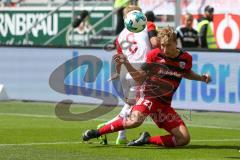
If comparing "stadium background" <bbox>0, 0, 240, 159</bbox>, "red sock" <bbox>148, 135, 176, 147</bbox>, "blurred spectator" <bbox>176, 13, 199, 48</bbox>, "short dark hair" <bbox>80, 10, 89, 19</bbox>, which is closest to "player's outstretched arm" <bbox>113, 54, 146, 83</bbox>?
"red sock" <bbox>148, 135, 176, 147</bbox>

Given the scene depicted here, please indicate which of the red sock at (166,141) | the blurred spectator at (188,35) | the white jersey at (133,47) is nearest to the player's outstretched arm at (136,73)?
the white jersey at (133,47)

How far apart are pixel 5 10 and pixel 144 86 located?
1709 centimetres

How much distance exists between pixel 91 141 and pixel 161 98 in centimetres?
153

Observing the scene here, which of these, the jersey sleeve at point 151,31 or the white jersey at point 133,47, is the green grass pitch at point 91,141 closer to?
the white jersey at point 133,47

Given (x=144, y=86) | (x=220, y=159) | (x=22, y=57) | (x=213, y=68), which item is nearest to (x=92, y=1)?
(x=22, y=57)

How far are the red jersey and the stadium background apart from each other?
1.08 m

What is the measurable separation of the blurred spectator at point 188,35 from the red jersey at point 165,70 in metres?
9.55

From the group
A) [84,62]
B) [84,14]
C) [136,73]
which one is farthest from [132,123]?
[84,14]

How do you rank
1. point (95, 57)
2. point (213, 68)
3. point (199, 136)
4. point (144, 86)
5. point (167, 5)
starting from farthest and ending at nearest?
point (167, 5), point (95, 57), point (213, 68), point (199, 136), point (144, 86)

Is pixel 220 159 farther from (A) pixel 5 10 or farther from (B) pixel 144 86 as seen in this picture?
(A) pixel 5 10

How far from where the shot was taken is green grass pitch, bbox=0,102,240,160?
12.1 metres

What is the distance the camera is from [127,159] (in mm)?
11688

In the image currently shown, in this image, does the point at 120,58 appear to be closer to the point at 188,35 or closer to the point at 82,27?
the point at 188,35

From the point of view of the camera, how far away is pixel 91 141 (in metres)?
14.1
